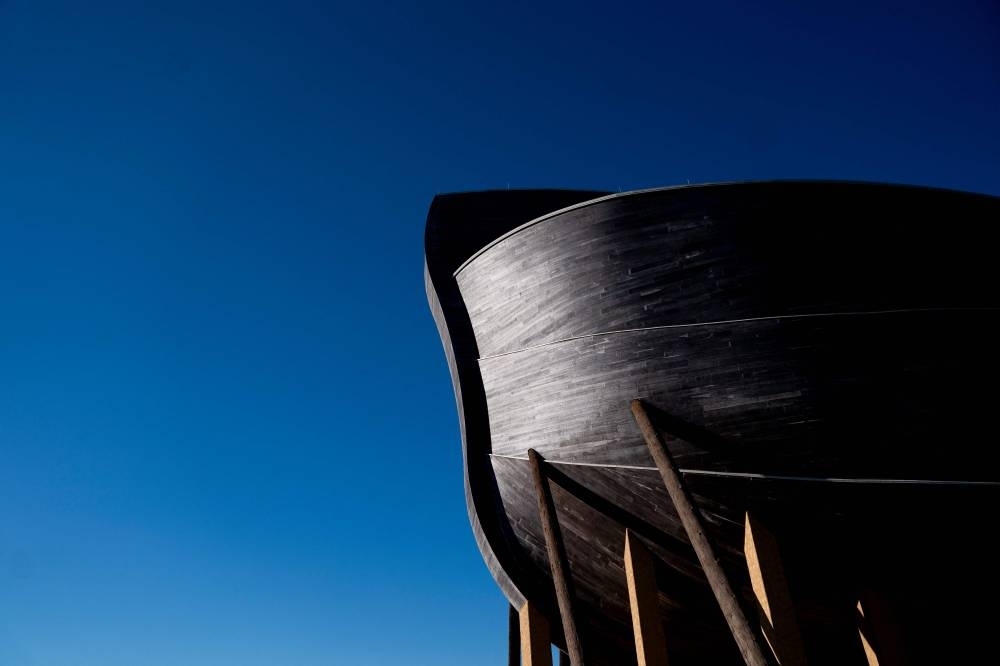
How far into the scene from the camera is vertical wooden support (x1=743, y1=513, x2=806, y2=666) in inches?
247

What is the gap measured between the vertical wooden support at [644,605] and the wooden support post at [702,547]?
3.19 feet

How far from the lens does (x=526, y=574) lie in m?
9.23

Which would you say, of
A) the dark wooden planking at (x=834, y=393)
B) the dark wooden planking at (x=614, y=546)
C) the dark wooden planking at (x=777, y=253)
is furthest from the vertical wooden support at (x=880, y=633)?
the dark wooden planking at (x=777, y=253)

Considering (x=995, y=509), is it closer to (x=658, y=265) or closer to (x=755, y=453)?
(x=755, y=453)

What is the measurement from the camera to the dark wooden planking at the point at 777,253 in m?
7.00

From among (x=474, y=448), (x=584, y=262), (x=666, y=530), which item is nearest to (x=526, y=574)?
(x=474, y=448)

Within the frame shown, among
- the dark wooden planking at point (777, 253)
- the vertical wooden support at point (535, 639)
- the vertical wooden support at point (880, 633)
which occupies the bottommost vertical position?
the vertical wooden support at point (880, 633)

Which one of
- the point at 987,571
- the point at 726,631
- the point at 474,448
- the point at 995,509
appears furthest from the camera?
the point at 474,448

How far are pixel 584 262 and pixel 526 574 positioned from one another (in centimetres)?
462

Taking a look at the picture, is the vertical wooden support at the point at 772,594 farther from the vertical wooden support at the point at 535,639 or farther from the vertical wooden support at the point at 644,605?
the vertical wooden support at the point at 535,639

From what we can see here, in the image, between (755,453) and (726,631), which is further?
(726,631)

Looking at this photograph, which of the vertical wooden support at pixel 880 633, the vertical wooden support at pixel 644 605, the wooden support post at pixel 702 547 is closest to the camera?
the wooden support post at pixel 702 547

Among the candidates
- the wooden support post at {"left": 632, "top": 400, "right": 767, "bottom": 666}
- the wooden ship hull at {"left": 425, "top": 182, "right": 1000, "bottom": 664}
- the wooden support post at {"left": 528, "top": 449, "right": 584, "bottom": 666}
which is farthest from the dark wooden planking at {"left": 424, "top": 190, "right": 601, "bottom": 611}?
the wooden support post at {"left": 632, "top": 400, "right": 767, "bottom": 666}

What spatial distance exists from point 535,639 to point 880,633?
429 centimetres
